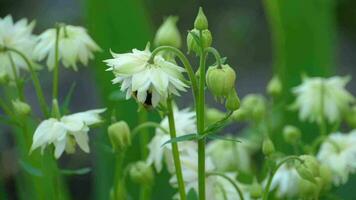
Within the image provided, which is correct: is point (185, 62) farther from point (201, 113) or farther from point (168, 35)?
point (168, 35)

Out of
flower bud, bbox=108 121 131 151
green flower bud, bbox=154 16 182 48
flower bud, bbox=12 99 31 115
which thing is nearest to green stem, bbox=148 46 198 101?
flower bud, bbox=108 121 131 151

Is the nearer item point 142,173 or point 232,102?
point 232,102

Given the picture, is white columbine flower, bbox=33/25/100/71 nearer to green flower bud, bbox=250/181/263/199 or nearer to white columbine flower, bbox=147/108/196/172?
white columbine flower, bbox=147/108/196/172

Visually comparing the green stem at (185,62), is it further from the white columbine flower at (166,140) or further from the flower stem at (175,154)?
the white columbine flower at (166,140)

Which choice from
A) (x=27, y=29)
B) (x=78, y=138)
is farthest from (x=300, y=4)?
(x=78, y=138)

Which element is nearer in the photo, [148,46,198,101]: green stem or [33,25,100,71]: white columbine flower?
[148,46,198,101]: green stem

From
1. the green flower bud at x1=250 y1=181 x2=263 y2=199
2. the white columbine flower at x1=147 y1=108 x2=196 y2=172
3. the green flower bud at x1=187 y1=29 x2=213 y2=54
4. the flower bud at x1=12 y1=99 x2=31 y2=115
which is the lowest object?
the green flower bud at x1=250 y1=181 x2=263 y2=199

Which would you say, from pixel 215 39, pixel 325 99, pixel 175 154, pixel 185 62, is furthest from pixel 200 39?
pixel 215 39

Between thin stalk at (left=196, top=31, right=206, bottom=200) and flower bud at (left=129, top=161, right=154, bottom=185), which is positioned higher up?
thin stalk at (left=196, top=31, right=206, bottom=200)

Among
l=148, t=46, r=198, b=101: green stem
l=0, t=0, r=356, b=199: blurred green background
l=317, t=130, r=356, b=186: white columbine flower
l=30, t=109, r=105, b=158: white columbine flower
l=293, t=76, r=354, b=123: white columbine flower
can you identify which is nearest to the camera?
l=148, t=46, r=198, b=101: green stem
